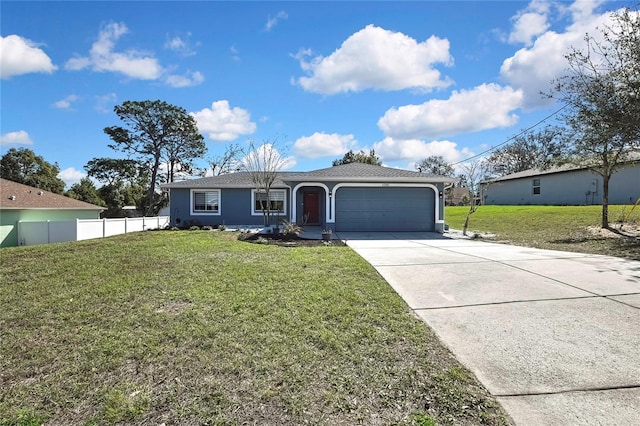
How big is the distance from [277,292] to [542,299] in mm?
3734

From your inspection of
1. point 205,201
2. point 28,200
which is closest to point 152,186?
point 28,200

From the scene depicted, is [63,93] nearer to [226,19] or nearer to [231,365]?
[226,19]

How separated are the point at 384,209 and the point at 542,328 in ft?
38.4

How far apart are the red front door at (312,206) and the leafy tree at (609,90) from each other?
11509 mm

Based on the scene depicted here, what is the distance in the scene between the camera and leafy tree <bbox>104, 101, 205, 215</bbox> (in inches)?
1268

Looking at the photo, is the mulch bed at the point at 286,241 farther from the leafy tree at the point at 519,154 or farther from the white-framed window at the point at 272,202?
the leafy tree at the point at 519,154

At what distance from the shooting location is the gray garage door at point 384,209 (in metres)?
15.2

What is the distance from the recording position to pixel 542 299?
4.66 metres

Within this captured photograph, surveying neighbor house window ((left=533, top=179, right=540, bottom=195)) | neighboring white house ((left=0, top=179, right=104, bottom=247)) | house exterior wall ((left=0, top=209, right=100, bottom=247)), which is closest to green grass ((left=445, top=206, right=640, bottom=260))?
neighbor house window ((left=533, top=179, right=540, bottom=195))

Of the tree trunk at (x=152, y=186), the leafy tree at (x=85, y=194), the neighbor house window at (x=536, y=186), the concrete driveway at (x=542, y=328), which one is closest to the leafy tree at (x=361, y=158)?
the neighbor house window at (x=536, y=186)

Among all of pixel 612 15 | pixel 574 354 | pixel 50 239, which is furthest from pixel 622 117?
pixel 50 239

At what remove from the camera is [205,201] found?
18.0m

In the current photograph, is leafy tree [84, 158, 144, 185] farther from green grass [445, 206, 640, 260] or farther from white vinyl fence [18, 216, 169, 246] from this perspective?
green grass [445, 206, 640, 260]

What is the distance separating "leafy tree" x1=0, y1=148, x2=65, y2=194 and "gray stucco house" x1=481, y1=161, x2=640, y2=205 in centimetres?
4189
